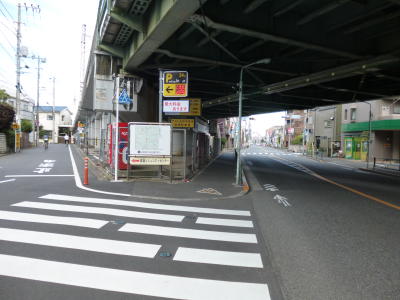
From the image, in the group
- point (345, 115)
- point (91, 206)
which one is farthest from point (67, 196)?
point (345, 115)

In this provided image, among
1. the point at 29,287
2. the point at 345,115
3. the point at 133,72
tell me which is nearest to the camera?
the point at 29,287

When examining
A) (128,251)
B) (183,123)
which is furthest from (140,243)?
(183,123)

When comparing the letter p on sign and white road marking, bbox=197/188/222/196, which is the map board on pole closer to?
the letter p on sign

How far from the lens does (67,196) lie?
9883 millimetres

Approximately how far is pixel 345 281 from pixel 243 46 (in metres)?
11.8

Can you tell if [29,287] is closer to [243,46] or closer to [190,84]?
[243,46]

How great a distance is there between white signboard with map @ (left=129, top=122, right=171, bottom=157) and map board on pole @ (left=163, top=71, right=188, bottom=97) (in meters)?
1.65

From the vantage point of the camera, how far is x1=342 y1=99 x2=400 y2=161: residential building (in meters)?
38.3

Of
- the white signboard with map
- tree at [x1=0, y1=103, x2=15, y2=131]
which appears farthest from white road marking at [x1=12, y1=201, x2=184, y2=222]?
tree at [x1=0, y1=103, x2=15, y2=131]

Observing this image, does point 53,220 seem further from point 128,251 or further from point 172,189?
point 172,189

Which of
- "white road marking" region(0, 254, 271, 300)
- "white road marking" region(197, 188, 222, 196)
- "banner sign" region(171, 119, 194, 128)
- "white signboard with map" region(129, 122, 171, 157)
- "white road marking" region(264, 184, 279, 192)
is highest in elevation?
"banner sign" region(171, 119, 194, 128)

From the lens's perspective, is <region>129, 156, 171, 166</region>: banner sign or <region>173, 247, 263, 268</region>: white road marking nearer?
<region>173, 247, 263, 268</region>: white road marking

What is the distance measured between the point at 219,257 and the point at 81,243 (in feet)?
8.15

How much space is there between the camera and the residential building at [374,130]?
126 feet
